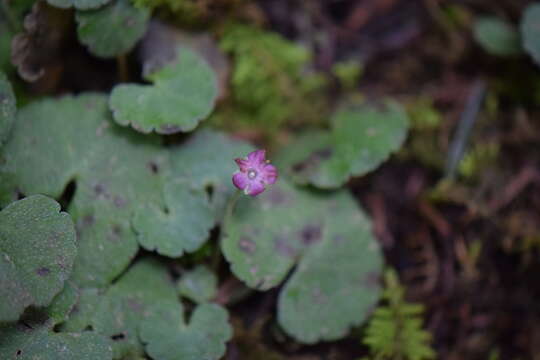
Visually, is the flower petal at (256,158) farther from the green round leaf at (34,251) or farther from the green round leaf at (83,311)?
the green round leaf at (83,311)

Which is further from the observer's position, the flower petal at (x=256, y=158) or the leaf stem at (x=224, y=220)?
the leaf stem at (x=224, y=220)

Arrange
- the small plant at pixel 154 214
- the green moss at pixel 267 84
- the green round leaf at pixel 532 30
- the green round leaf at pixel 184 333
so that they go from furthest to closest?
the green moss at pixel 267 84, the green round leaf at pixel 532 30, the green round leaf at pixel 184 333, the small plant at pixel 154 214

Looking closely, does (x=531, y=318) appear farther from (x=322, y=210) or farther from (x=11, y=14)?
(x=11, y=14)

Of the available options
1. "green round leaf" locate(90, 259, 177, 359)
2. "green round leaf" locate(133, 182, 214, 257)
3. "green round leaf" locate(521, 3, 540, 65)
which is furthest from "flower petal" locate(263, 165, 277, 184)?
"green round leaf" locate(521, 3, 540, 65)

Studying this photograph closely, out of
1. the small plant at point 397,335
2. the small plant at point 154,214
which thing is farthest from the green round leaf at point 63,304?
the small plant at point 397,335

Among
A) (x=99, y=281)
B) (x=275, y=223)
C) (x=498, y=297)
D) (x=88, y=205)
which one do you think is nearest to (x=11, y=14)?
(x=88, y=205)

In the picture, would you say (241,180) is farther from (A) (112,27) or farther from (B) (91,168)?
(A) (112,27)
